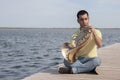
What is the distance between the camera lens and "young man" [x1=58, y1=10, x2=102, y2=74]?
7831 mm

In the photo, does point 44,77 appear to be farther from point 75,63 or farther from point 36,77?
point 75,63

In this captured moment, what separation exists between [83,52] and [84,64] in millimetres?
256

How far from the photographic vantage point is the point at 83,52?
26.3 feet

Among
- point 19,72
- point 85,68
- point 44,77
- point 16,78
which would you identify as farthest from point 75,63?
point 19,72

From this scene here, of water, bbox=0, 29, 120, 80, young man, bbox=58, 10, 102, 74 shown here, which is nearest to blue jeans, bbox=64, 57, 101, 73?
young man, bbox=58, 10, 102, 74

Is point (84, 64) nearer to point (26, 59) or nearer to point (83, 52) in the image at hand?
point (83, 52)

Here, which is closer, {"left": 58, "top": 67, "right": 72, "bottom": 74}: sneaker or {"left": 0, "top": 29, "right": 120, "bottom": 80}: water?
{"left": 58, "top": 67, "right": 72, "bottom": 74}: sneaker

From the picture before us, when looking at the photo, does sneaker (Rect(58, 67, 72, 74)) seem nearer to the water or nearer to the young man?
the young man
